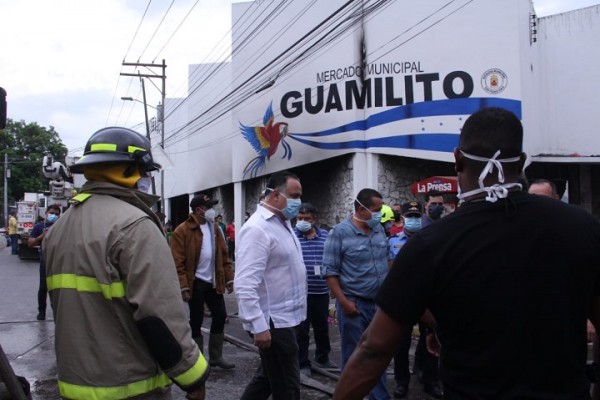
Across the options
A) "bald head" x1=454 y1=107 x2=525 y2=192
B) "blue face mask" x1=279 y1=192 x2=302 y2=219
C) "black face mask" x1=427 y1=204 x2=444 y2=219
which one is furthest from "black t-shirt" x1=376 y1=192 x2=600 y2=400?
"black face mask" x1=427 y1=204 x2=444 y2=219

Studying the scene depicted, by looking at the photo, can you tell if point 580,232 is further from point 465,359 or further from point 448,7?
point 448,7

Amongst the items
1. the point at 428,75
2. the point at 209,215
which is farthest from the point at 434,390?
the point at 428,75

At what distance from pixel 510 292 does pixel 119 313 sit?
1.65 metres

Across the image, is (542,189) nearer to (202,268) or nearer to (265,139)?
(202,268)

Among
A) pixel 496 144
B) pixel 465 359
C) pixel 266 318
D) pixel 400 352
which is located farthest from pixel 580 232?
pixel 400 352

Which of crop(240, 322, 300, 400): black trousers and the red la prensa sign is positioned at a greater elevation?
the red la prensa sign

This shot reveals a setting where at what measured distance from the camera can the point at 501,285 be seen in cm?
196

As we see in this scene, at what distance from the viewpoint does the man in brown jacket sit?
23.0ft

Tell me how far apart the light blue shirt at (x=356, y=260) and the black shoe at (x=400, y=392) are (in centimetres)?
122

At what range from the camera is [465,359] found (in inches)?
79.3

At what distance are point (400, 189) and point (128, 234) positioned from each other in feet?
41.8

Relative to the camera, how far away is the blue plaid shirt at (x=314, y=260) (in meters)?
7.46

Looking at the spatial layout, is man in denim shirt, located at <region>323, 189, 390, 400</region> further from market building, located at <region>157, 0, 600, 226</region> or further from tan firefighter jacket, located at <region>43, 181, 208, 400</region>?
market building, located at <region>157, 0, 600, 226</region>

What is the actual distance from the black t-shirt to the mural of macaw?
14.9 metres
